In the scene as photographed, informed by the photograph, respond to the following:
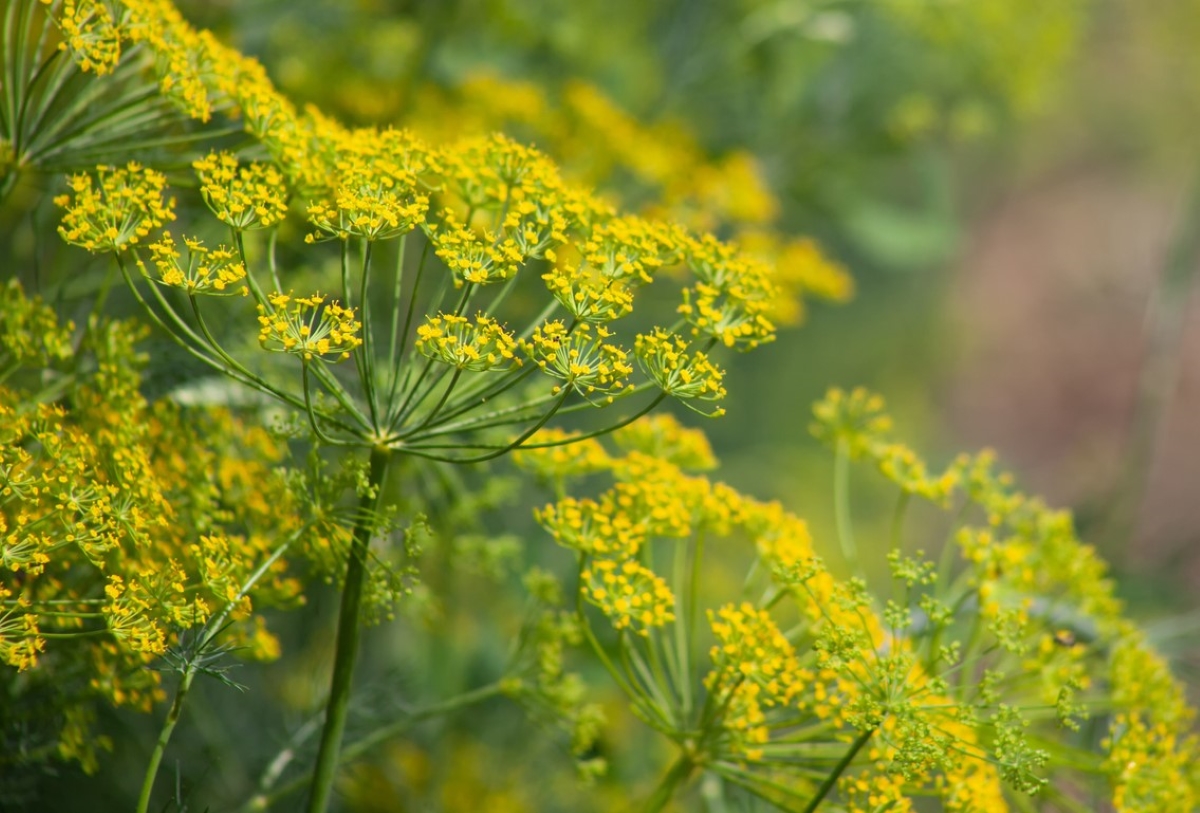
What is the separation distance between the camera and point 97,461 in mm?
694

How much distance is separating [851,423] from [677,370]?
1.22 ft

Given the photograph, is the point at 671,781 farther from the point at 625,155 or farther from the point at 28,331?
the point at 625,155

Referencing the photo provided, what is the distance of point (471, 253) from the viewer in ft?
2.19

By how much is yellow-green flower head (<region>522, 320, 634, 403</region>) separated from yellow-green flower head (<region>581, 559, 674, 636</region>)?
0.45ft

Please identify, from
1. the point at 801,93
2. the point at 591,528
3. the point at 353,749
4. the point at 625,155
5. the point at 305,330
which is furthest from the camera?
the point at 801,93

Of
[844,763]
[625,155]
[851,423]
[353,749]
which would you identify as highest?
[625,155]

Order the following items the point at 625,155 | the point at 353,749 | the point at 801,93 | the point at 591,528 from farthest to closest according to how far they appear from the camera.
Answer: the point at 801,93
the point at 625,155
the point at 353,749
the point at 591,528

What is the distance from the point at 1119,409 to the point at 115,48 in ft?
16.2

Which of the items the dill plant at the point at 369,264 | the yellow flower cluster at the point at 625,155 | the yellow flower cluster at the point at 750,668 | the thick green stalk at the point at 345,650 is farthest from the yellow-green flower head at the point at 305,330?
the yellow flower cluster at the point at 625,155

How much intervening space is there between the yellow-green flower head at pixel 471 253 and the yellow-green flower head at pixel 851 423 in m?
0.40

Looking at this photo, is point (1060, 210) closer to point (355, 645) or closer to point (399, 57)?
point (399, 57)

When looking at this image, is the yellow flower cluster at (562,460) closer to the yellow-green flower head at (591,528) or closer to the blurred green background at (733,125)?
the yellow-green flower head at (591,528)

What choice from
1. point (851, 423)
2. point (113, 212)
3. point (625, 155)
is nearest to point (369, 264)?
point (113, 212)

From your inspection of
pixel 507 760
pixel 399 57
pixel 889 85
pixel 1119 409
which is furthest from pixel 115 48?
pixel 1119 409
